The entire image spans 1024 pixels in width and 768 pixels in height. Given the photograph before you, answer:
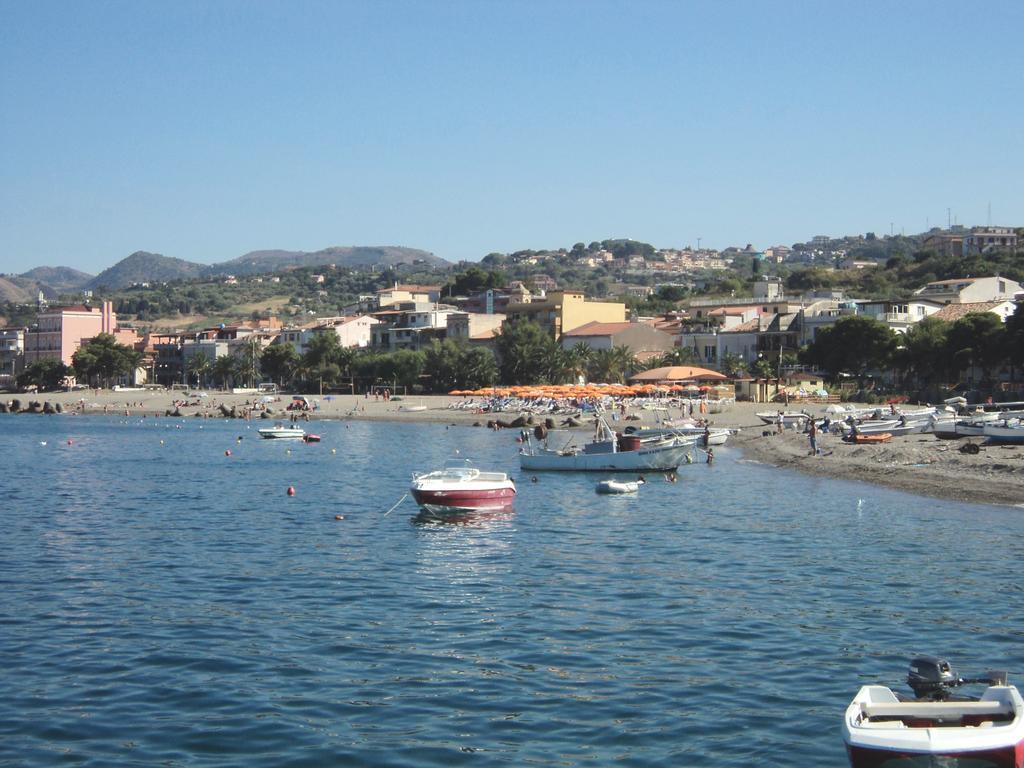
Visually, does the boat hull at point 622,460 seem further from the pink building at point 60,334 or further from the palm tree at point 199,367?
the pink building at point 60,334

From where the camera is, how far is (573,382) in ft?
366

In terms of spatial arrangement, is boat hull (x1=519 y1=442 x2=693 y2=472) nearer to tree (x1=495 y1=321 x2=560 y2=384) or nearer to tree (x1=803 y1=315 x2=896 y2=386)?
tree (x1=803 y1=315 x2=896 y2=386)

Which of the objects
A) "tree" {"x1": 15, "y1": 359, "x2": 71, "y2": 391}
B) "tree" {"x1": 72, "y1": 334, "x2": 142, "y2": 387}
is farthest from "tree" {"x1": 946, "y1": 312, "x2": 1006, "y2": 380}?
"tree" {"x1": 15, "y1": 359, "x2": 71, "y2": 391}

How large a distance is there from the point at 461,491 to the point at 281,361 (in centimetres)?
10094

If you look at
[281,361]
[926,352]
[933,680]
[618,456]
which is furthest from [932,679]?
[281,361]

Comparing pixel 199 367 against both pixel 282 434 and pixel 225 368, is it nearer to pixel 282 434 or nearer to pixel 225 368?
pixel 225 368

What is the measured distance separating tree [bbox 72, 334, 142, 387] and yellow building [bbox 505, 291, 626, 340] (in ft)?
158

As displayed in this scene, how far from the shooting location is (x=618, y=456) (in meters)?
51.1

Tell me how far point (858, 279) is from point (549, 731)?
189164mm

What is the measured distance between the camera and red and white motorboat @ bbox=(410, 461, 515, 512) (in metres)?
36.2

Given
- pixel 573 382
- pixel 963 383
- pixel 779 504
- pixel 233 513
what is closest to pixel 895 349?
pixel 963 383

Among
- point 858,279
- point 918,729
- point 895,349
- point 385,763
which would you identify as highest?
point 858,279

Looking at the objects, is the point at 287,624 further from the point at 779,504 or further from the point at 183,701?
the point at 779,504

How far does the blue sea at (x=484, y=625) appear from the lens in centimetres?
1510
